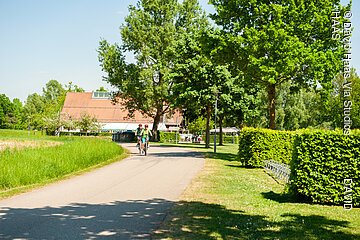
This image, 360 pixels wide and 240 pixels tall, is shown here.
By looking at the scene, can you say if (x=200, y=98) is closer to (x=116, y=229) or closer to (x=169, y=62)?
(x=169, y=62)

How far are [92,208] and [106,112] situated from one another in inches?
3177

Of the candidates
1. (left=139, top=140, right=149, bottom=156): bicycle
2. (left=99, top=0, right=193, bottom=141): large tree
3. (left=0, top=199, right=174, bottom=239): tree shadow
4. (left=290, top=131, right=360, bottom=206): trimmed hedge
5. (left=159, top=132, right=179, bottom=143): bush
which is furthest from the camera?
(left=159, top=132, right=179, bottom=143): bush

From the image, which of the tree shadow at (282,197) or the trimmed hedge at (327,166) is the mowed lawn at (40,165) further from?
the trimmed hedge at (327,166)

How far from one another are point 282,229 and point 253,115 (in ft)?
131

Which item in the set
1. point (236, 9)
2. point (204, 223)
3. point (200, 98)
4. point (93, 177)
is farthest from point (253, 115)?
point (204, 223)

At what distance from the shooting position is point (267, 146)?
18844 mm

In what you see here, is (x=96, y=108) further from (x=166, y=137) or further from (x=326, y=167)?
(x=326, y=167)

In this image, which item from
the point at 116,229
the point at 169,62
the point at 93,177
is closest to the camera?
the point at 116,229

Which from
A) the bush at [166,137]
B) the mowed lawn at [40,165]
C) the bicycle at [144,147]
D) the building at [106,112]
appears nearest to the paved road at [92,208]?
the mowed lawn at [40,165]

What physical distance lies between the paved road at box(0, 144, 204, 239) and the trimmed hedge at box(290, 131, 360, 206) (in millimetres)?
3095

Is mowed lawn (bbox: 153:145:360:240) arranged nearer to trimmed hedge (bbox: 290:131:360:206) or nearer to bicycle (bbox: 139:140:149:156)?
trimmed hedge (bbox: 290:131:360:206)

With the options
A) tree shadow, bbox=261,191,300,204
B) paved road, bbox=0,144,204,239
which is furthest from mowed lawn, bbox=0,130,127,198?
tree shadow, bbox=261,191,300,204

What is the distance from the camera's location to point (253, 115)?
46.0 m

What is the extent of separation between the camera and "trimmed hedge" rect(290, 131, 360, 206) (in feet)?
30.3
